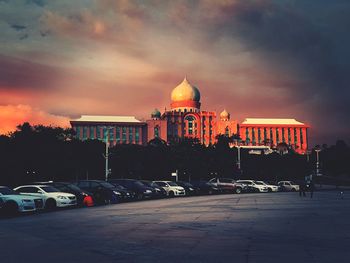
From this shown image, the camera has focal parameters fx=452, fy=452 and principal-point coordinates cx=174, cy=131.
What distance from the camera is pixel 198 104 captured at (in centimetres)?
14738

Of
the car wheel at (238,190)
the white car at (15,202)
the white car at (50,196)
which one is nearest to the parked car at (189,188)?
the car wheel at (238,190)

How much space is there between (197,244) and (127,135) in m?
146

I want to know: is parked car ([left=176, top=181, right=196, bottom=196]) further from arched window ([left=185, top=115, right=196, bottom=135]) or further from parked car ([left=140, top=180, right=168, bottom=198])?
arched window ([left=185, top=115, right=196, bottom=135])

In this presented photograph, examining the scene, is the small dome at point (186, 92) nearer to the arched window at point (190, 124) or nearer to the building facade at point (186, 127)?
the building facade at point (186, 127)

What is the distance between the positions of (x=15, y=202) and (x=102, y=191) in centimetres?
1026

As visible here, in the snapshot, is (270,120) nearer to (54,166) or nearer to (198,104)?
(198,104)

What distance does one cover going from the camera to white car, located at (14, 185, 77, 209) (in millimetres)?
23984

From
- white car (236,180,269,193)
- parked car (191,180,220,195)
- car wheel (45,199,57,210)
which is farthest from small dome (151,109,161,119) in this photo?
car wheel (45,199,57,210)

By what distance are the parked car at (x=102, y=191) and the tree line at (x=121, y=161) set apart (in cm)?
1816

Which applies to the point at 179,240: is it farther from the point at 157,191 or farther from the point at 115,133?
the point at 115,133

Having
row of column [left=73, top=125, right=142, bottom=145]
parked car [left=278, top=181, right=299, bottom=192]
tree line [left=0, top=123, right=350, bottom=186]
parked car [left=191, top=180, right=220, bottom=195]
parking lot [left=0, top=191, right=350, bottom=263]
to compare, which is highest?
row of column [left=73, top=125, right=142, bottom=145]

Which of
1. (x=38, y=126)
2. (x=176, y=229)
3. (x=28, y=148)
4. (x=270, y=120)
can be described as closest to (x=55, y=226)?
(x=176, y=229)

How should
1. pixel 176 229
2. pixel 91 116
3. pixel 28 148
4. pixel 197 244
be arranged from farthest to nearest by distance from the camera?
pixel 91 116 < pixel 28 148 < pixel 176 229 < pixel 197 244

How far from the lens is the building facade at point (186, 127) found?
146375mm
